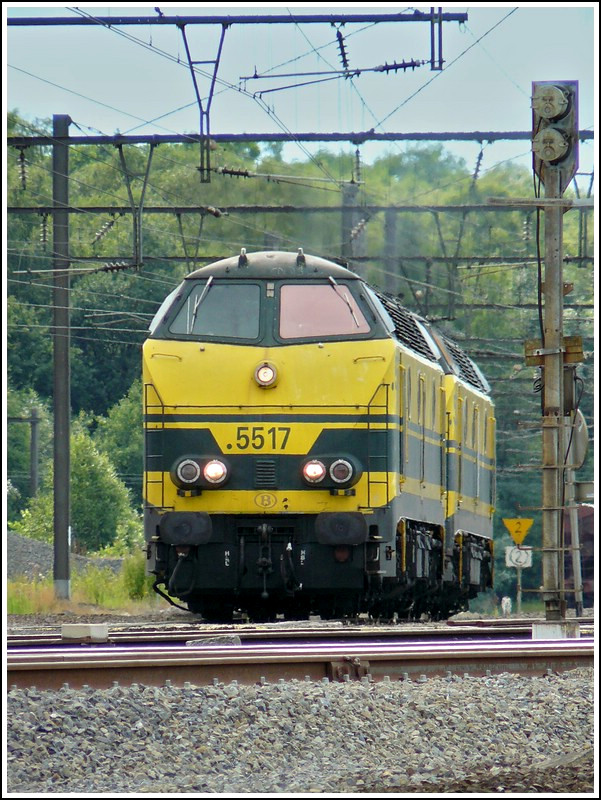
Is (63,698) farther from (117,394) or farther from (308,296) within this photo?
(117,394)

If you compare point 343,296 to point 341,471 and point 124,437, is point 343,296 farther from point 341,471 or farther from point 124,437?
point 124,437

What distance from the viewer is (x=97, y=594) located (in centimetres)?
2609

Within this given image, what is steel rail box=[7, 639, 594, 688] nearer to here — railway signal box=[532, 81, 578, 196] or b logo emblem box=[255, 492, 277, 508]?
b logo emblem box=[255, 492, 277, 508]

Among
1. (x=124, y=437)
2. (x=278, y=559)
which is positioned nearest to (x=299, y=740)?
(x=278, y=559)

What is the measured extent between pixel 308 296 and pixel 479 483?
6679 mm

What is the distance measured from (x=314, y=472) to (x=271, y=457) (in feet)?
1.21

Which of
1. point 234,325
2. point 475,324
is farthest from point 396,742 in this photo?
point 475,324

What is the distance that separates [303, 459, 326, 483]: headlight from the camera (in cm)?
1209

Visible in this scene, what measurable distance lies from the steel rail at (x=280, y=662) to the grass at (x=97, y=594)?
543 inches

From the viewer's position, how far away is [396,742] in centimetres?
703

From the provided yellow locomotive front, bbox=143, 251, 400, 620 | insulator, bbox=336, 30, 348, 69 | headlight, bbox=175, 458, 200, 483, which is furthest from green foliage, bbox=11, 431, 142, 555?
headlight, bbox=175, 458, 200, 483

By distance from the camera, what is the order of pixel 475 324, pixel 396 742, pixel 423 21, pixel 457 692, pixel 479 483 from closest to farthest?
pixel 396 742, pixel 457 692, pixel 423 21, pixel 479 483, pixel 475 324

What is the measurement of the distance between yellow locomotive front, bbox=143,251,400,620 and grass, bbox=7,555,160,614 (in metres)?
10.8

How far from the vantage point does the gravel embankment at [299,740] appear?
20.6 ft
